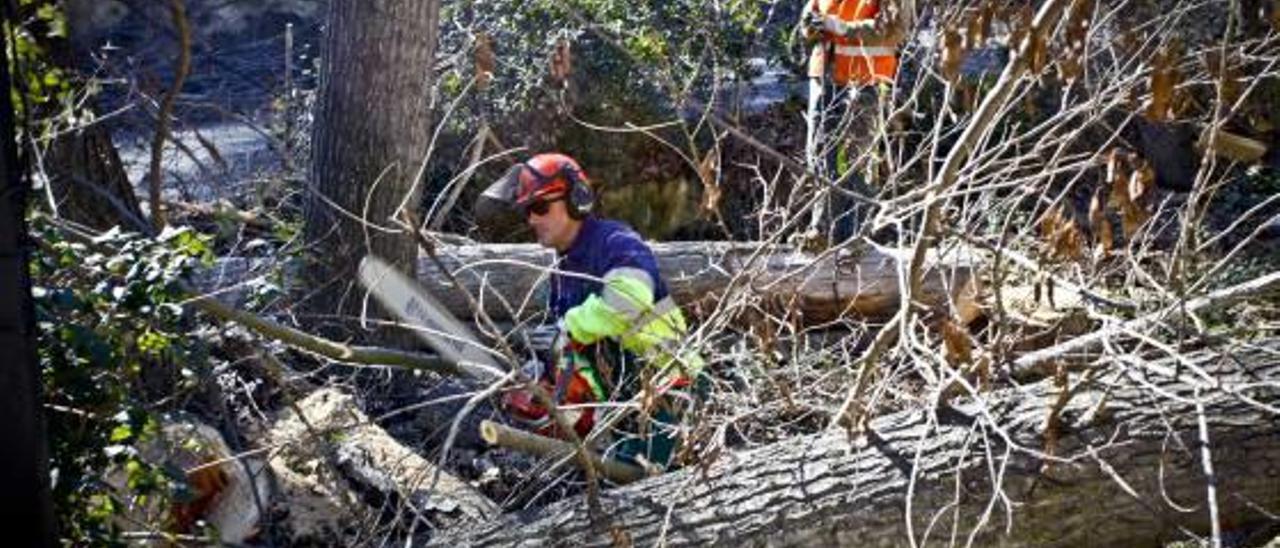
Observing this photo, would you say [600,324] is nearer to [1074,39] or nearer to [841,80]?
[1074,39]

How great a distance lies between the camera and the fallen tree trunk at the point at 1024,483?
17.1 feet

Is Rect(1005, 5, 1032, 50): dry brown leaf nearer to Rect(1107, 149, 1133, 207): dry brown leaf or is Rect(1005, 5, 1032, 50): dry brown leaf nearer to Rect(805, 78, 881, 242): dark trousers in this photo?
Rect(1107, 149, 1133, 207): dry brown leaf

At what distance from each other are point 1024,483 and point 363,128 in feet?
11.3

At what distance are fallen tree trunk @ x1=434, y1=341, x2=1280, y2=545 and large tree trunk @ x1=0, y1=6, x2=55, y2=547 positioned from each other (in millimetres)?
1673

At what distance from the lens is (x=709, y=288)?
328 inches

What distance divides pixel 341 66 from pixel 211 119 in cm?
572

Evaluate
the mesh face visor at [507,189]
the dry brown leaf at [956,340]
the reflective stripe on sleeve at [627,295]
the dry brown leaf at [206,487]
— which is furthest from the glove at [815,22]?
the dry brown leaf at [956,340]

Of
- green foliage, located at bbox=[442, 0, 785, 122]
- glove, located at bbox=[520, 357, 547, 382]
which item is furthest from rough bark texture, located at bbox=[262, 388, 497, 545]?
green foliage, located at bbox=[442, 0, 785, 122]

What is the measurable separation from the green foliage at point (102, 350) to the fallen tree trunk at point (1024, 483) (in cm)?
115

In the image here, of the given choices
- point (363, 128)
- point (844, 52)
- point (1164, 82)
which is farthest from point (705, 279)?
point (1164, 82)

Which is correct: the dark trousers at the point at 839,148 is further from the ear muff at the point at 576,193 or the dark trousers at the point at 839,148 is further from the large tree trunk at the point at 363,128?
the large tree trunk at the point at 363,128

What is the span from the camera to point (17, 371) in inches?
155

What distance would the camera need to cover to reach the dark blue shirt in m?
6.52

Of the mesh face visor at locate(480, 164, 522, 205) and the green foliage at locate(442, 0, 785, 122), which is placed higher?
the mesh face visor at locate(480, 164, 522, 205)
